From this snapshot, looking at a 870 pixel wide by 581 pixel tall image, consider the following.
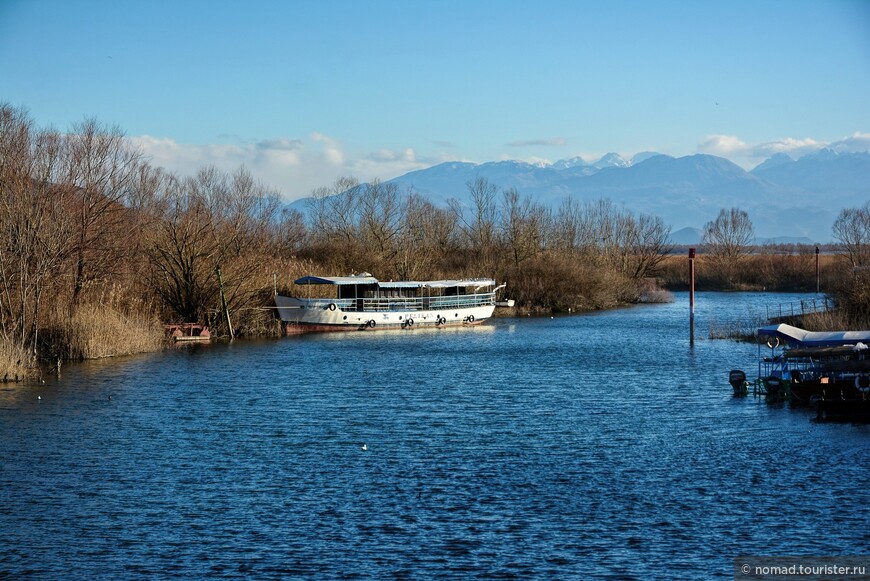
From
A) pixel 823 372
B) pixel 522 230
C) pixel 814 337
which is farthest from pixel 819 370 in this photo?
pixel 522 230

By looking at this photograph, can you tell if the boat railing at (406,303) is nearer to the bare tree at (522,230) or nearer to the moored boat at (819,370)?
the bare tree at (522,230)

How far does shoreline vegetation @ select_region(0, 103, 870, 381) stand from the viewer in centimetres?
4200

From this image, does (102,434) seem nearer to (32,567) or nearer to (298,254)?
(32,567)

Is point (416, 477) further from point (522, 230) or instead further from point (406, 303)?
point (522, 230)

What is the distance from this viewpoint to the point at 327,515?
19.2 meters

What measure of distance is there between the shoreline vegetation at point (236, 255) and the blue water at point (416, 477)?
5580mm

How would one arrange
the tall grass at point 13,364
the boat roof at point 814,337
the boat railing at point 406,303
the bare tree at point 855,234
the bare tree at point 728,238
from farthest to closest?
the bare tree at point 728,238 → the bare tree at point 855,234 → the boat railing at point 406,303 → the tall grass at point 13,364 → the boat roof at point 814,337

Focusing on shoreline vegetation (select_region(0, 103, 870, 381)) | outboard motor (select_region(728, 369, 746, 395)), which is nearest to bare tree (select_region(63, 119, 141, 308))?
shoreline vegetation (select_region(0, 103, 870, 381))

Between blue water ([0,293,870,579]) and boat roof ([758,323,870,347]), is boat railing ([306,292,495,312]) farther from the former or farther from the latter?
boat roof ([758,323,870,347])

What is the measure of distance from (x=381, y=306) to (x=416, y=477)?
44.2m

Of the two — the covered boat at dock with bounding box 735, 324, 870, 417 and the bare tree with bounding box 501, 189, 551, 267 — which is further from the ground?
the bare tree with bounding box 501, 189, 551, 267

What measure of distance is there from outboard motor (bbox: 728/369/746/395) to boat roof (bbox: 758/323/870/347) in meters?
1.65

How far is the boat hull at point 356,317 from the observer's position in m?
61.3

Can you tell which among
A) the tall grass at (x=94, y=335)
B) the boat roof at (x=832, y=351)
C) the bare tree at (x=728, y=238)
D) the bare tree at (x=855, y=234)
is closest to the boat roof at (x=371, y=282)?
the tall grass at (x=94, y=335)
